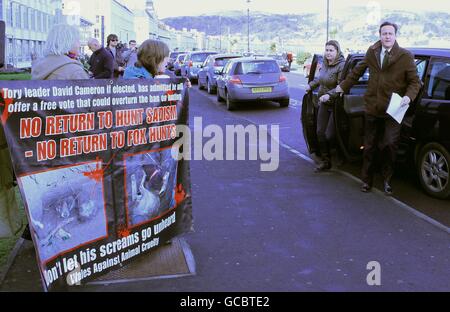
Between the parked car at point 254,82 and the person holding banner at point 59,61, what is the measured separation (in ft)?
40.9

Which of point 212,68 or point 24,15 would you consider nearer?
point 212,68

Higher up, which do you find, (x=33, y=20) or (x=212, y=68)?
(x=33, y=20)

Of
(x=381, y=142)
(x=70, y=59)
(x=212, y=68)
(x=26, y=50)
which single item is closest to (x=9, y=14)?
(x=26, y=50)

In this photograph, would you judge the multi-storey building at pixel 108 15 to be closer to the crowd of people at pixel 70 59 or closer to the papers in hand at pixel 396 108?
the papers in hand at pixel 396 108

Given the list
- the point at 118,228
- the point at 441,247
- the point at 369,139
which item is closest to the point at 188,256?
the point at 118,228

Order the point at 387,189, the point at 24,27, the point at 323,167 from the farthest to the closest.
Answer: the point at 24,27 → the point at 323,167 → the point at 387,189

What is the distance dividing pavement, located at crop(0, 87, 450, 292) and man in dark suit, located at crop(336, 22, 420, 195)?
52 centimetres

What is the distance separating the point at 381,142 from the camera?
6.62 m

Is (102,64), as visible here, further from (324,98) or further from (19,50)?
(19,50)

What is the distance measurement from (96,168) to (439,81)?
4.36 metres

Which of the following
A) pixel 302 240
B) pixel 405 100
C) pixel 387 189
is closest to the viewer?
pixel 302 240

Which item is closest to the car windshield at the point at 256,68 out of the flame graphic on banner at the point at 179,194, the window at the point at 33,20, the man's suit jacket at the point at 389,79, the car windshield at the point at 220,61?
the car windshield at the point at 220,61

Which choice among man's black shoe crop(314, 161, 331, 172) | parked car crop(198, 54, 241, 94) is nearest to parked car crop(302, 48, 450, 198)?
man's black shoe crop(314, 161, 331, 172)

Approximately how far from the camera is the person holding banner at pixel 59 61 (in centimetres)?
448
